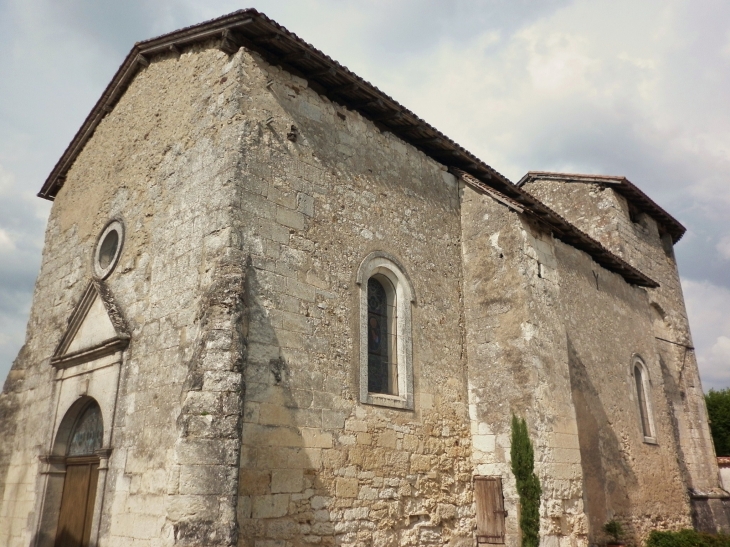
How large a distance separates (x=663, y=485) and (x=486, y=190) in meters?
7.55

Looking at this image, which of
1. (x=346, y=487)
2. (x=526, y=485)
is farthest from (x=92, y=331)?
(x=526, y=485)

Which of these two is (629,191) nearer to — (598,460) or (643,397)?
(643,397)

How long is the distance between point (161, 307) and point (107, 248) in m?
2.33

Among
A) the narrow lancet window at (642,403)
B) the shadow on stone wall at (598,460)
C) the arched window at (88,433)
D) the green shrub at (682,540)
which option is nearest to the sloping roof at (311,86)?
the shadow on stone wall at (598,460)

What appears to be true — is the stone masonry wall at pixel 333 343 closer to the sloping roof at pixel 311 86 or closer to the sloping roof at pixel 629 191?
the sloping roof at pixel 311 86

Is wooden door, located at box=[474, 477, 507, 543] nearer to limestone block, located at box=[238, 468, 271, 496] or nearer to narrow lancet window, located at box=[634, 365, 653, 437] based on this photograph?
limestone block, located at box=[238, 468, 271, 496]

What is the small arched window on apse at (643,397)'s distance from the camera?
13062mm

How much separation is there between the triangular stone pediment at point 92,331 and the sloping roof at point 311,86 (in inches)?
135

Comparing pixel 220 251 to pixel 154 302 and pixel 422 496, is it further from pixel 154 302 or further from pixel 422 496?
pixel 422 496

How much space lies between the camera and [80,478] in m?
8.16

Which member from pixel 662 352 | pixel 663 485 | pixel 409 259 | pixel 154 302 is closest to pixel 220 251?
pixel 154 302

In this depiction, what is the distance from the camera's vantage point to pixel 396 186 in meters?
9.14

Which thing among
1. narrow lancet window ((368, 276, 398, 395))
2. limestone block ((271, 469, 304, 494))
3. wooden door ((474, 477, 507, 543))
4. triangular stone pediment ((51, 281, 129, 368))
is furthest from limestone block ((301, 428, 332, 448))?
wooden door ((474, 477, 507, 543))

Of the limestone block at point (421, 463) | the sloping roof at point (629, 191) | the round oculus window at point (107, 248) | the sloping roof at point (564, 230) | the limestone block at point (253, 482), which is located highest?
the sloping roof at point (629, 191)
